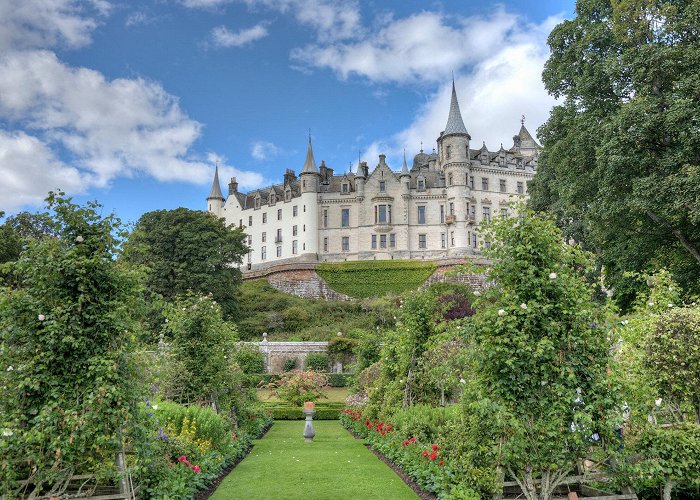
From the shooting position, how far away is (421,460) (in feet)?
34.5

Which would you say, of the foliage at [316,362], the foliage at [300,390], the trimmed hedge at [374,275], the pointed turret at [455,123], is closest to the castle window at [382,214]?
the trimmed hedge at [374,275]

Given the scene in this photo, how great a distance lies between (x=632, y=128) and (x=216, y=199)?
6257 cm

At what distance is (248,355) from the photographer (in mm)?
22875

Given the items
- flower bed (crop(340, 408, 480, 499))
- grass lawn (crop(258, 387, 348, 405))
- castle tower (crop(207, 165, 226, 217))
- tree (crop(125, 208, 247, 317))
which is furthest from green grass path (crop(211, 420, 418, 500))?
castle tower (crop(207, 165, 226, 217))

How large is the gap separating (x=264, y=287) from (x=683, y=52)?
45132mm

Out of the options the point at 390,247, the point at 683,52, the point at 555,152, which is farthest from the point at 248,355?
the point at 390,247

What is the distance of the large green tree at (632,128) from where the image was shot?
56.7ft

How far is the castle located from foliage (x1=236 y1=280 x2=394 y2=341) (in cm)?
1081

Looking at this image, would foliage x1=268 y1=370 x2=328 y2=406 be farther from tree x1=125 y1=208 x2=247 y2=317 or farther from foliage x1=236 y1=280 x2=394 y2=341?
tree x1=125 y1=208 x2=247 y2=317

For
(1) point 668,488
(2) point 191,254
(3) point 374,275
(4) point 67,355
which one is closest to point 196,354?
(4) point 67,355

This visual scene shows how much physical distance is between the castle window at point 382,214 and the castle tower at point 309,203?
6502 mm

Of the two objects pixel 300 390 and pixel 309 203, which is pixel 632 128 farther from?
pixel 309 203

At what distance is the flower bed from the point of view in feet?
26.4

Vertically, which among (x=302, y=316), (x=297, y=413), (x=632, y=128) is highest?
(x=632, y=128)
